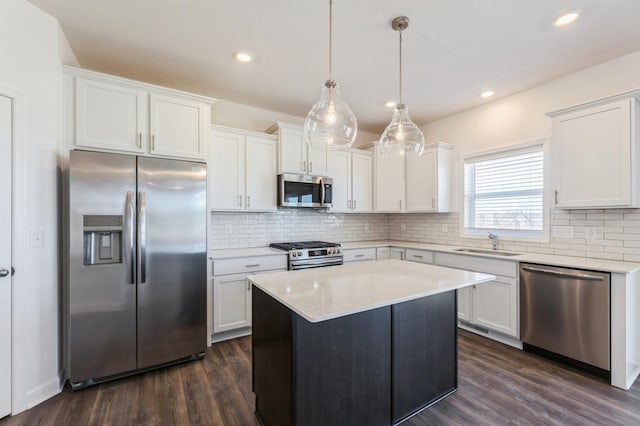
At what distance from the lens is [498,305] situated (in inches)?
121

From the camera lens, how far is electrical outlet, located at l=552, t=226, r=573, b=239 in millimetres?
→ 3006

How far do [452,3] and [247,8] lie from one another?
1412 mm

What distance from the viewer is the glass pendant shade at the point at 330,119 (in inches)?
72.6

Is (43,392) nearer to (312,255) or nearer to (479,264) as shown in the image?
(312,255)

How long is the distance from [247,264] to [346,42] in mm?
2358

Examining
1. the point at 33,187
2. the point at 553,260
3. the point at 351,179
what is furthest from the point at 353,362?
the point at 351,179

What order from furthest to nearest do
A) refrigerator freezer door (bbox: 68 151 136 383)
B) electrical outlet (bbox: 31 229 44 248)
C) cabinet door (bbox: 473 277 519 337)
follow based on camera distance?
cabinet door (bbox: 473 277 519 337) < refrigerator freezer door (bbox: 68 151 136 383) < electrical outlet (bbox: 31 229 44 248)

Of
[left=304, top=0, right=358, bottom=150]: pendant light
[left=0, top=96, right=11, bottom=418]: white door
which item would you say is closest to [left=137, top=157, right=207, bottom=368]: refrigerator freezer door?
[left=0, top=96, right=11, bottom=418]: white door

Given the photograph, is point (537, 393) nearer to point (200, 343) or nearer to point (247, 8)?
point (200, 343)

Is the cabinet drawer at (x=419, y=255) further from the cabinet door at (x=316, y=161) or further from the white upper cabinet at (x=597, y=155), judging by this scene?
the cabinet door at (x=316, y=161)

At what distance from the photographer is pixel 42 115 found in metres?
2.17

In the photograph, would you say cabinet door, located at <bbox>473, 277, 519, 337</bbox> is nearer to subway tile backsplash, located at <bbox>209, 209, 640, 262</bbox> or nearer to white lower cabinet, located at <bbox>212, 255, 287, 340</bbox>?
subway tile backsplash, located at <bbox>209, 209, 640, 262</bbox>

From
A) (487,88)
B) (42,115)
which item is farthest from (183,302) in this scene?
(487,88)

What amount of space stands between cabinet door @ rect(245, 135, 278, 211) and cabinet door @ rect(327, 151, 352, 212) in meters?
0.87
